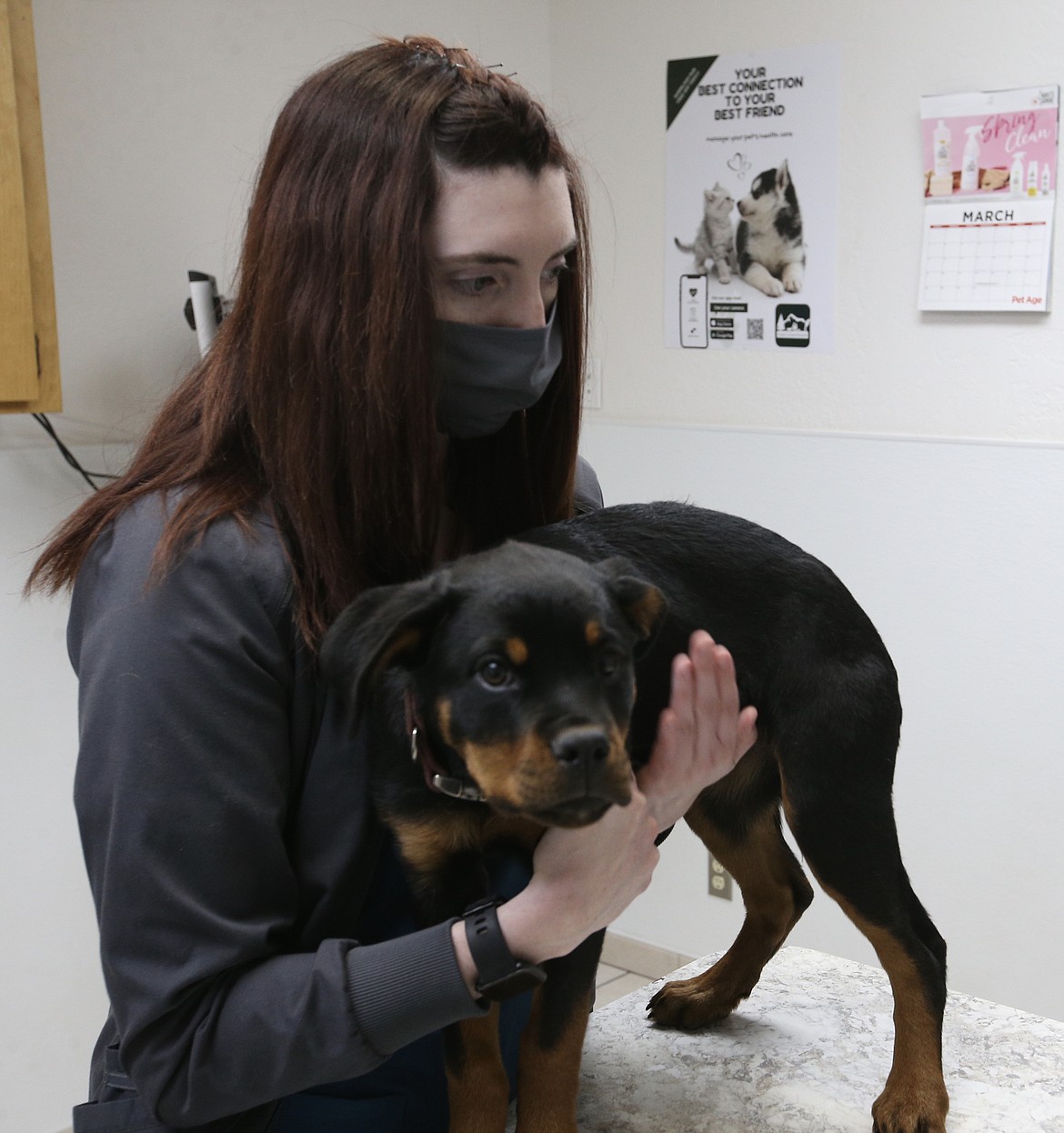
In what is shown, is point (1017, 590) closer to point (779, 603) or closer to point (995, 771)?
point (995, 771)

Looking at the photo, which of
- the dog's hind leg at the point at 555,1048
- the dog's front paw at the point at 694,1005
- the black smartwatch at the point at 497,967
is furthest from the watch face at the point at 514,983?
the dog's front paw at the point at 694,1005

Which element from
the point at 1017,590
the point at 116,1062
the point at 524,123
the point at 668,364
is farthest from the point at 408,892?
the point at 668,364

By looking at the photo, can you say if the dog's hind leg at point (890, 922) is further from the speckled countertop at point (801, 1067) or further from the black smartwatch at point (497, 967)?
the black smartwatch at point (497, 967)

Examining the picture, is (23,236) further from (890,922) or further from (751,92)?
(751,92)

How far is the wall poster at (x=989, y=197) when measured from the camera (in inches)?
99.7

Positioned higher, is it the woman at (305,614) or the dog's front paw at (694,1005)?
the woman at (305,614)

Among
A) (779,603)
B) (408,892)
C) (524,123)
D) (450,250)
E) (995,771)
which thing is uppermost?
(524,123)

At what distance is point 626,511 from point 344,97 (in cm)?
47

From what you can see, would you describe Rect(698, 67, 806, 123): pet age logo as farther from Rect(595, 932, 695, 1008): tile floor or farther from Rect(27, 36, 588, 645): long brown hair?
Rect(595, 932, 695, 1008): tile floor

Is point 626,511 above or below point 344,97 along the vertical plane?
below

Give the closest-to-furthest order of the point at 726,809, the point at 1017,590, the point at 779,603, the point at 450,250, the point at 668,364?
the point at 450,250
the point at 779,603
the point at 726,809
the point at 1017,590
the point at 668,364

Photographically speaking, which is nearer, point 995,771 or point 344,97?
point 344,97

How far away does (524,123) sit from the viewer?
1.12 meters

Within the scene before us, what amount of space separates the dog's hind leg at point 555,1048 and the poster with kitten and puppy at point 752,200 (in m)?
2.06
